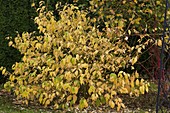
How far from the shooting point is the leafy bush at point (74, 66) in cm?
530

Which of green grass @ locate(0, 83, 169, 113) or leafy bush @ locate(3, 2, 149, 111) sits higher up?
leafy bush @ locate(3, 2, 149, 111)

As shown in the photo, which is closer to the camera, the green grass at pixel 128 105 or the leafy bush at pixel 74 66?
the leafy bush at pixel 74 66

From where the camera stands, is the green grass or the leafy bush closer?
the leafy bush

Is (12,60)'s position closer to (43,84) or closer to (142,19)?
(43,84)

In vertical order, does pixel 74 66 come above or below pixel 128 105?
above

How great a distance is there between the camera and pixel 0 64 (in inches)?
282

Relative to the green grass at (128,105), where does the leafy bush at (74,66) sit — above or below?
above

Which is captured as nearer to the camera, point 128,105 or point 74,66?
point 74,66

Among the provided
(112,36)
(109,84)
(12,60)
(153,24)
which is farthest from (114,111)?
(12,60)

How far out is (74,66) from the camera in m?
5.41

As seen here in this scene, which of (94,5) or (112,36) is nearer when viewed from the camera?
(112,36)

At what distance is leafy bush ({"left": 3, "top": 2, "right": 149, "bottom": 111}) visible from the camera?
5.30 m

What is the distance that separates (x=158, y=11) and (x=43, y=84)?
1968 millimetres

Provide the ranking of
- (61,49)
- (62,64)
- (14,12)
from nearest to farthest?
1. (62,64)
2. (61,49)
3. (14,12)
